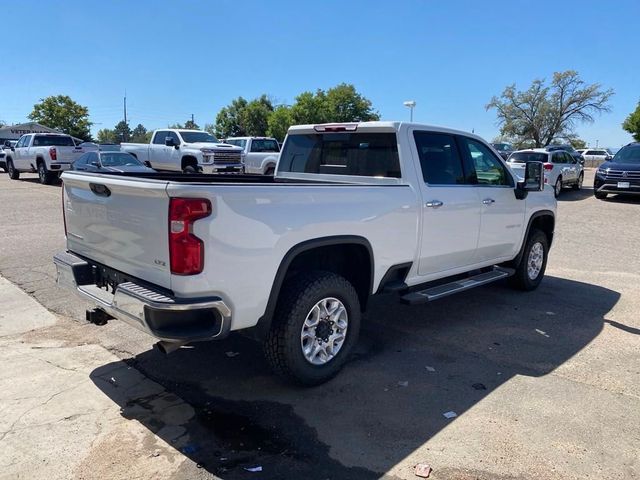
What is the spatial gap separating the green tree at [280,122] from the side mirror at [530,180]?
172 feet

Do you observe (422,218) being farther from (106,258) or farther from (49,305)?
(49,305)

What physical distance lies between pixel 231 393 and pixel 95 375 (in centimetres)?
116

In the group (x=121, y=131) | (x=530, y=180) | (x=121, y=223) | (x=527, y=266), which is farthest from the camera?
(x=121, y=131)

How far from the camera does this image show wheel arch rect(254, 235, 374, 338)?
11.4 feet

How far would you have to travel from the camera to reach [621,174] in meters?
16.9

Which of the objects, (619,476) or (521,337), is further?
(521,337)

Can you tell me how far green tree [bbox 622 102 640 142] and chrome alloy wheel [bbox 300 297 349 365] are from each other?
178 ft

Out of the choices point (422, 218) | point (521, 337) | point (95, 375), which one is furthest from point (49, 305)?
point (521, 337)

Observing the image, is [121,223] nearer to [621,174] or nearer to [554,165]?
[621,174]

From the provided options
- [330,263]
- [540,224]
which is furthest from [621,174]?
[330,263]

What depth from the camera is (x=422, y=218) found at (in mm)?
4570

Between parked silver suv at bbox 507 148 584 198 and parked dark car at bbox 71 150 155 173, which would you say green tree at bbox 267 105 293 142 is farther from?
parked dark car at bbox 71 150 155 173

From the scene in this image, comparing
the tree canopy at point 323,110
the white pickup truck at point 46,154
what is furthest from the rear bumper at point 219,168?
the tree canopy at point 323,110

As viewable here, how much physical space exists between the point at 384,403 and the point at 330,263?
3.96 feet
